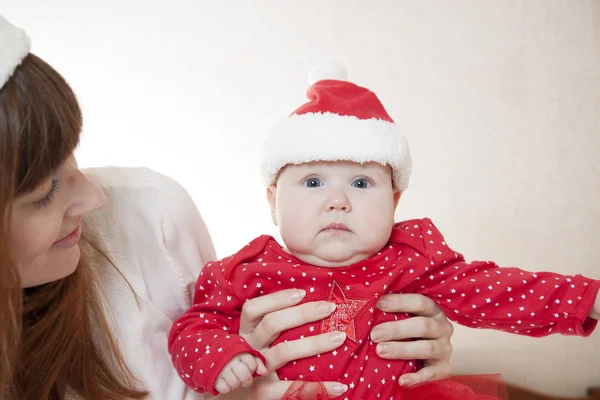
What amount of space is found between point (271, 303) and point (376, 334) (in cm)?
22

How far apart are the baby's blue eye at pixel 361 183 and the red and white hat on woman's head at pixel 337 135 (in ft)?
0.17

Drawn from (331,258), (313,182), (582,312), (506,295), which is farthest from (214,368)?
(582,312)

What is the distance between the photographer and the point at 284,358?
1185mm

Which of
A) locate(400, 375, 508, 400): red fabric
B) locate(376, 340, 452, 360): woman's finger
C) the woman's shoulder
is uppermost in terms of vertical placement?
the woman's shoulder

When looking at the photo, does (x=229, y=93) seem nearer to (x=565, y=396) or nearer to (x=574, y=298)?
(x=574, y=298)

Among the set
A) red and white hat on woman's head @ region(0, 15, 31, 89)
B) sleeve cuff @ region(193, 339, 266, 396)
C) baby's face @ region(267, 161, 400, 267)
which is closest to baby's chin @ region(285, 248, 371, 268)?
baby's face @ region(267, 161, 400, 267)

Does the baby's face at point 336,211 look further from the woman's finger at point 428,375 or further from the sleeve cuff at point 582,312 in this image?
the sleeve cuff at point 582,312

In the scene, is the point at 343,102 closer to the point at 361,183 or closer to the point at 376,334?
the point at 361,183

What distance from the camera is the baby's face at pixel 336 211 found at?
121cm

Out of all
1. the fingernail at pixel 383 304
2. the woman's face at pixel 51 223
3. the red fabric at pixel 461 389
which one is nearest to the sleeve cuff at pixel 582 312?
the red fabric at pixel 461 389

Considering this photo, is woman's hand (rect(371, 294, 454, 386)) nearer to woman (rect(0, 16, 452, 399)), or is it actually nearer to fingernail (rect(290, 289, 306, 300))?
woman (rect(0, 16, 452, 399))

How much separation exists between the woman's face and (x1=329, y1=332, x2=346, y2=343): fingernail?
49 centimetres

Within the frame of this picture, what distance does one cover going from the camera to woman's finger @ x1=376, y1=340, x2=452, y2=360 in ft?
3.92

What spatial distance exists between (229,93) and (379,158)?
4.03 ft
